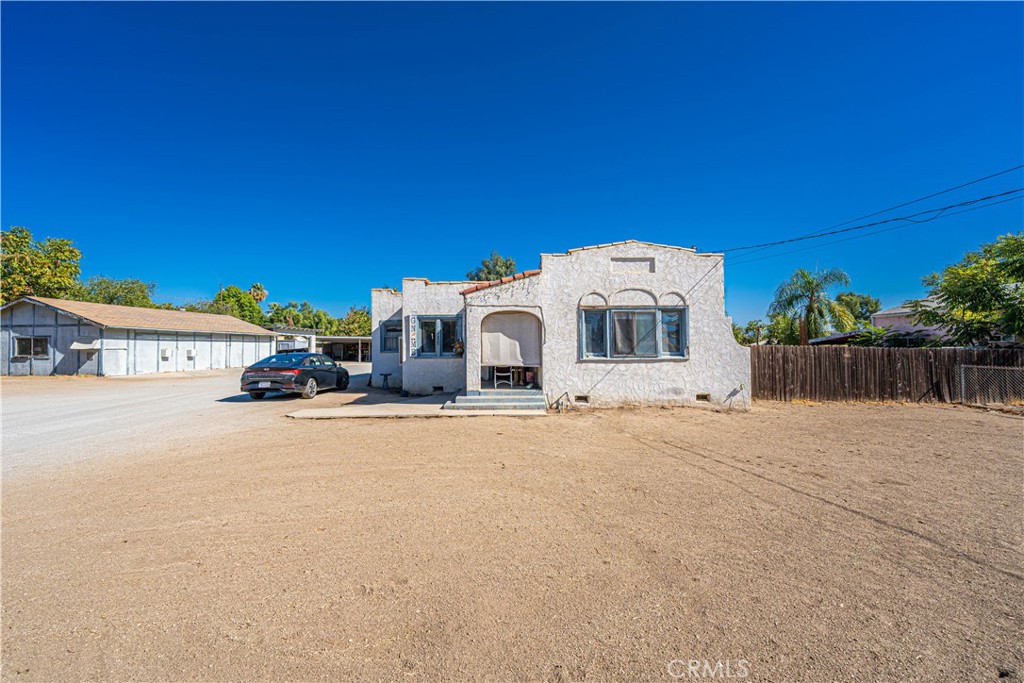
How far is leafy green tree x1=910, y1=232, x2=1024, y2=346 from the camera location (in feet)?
41.2

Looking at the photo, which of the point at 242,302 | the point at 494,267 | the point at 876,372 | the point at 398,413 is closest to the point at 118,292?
the point at 242,302

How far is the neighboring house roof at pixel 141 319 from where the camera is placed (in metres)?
21.6

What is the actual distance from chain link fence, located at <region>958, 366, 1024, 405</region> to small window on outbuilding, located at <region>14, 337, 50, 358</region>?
40.3 metres

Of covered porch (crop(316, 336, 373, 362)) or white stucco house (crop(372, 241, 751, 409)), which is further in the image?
covered porch (crop(316, 336, 373, 362))

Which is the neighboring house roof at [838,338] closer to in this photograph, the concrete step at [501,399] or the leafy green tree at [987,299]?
the leafy green tree at [987,299]

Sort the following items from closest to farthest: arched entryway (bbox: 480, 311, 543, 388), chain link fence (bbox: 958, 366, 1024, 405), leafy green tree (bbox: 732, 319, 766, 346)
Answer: arched entryway (bbox: 480, 311, 543, 388), chain link fence (bbox: 958, 366, 1024, 405), leafy green tree (bbox: 732, 319, 766, 346)

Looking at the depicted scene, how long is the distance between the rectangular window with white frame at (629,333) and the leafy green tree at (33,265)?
1491 inches

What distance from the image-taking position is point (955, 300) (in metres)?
14.1

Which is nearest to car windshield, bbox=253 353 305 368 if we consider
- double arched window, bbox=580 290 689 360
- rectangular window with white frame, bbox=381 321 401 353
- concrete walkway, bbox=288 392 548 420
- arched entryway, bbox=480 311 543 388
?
rectangular window with white frame, bbox=381 321 401 353

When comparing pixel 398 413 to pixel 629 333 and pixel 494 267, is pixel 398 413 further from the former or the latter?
pixel 494 267

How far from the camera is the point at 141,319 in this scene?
24125mm

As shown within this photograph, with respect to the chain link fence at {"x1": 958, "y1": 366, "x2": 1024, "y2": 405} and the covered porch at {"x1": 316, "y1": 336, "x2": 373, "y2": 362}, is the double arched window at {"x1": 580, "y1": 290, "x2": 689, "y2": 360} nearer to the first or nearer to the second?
the chain link fence at {"x1": 958, "y1": 366, "x2": 1024, "y2": 405}

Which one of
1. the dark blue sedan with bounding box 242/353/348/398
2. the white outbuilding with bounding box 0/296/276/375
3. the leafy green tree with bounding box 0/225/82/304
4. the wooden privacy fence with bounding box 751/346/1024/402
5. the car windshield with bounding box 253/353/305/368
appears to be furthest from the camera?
the leafy green tree with bounding box 0/225/82/304

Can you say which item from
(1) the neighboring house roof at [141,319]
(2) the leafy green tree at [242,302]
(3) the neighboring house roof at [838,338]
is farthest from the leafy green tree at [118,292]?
(3) the neighboring house roof at [838,338]
